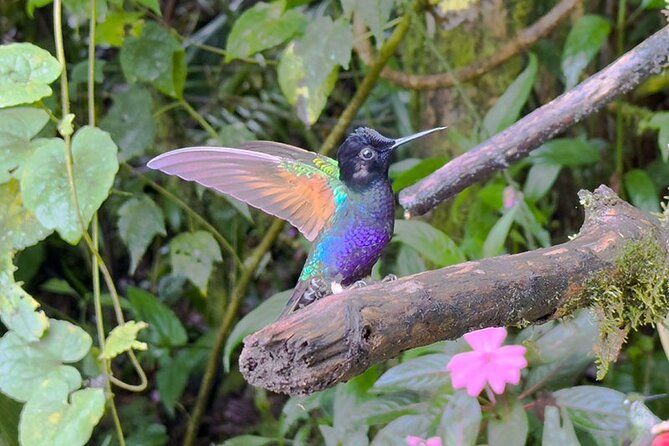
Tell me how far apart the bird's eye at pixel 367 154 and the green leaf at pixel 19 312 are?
56 centimetres

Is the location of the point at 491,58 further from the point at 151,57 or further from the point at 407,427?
the point at 407,427

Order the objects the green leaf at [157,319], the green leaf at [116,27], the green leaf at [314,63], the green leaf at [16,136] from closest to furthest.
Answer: the green leaf at [16,136]
the green leaf at [314,63]
the green leaf at [116,27]
the green leaf at [157,319]

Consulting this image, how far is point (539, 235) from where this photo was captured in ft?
5.50

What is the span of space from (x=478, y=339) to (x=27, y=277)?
1322 mm

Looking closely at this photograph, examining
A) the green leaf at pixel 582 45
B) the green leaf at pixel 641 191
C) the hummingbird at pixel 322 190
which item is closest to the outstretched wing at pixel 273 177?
the hummingbird at pixel 322 190

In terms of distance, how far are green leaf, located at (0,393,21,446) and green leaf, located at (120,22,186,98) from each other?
27.1 inches

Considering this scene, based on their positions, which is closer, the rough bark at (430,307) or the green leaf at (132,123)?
the rough bark at (430,307)

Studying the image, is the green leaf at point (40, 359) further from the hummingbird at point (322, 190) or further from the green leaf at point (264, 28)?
the green leaf at point (264, 28)

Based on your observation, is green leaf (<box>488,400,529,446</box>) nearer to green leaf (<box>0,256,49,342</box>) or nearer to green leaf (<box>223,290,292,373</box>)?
green leaf (<box>223,290,292,373</box>)

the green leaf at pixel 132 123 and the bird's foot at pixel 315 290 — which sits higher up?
the bird's foot at pixel 315 290

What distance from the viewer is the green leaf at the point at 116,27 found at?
1.80 m

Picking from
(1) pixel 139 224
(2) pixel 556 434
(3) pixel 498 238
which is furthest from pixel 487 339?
(1) pixel 139 224

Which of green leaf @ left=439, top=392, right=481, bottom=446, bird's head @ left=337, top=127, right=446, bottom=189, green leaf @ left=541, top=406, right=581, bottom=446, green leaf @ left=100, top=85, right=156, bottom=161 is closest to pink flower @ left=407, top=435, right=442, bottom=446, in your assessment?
green leaf @ left=439, top=392, right=481, bottom=446

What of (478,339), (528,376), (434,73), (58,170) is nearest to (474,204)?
(434,73)
